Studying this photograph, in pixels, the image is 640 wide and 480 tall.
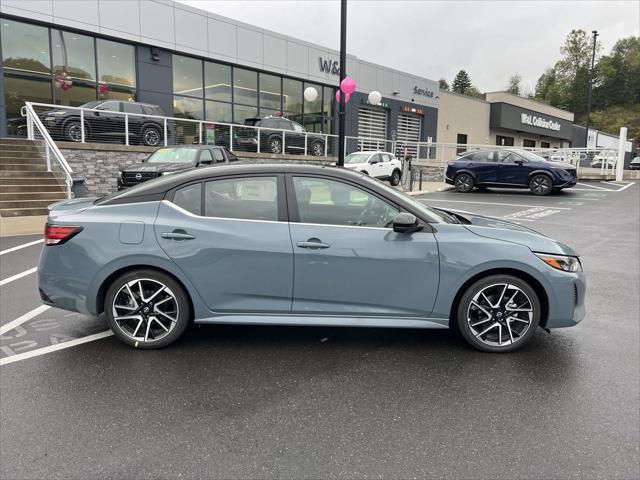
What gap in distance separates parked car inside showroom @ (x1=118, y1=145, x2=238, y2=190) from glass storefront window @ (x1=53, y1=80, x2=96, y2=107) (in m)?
6.81

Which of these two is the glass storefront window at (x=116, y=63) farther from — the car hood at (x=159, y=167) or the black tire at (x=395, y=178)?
the black tire at (x=395, y=178)

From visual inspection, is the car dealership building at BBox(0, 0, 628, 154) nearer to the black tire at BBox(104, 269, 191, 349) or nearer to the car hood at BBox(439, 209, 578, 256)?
the black tire at BBox(104, 269, 191, 349)

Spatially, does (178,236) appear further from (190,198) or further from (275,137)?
(275,137)

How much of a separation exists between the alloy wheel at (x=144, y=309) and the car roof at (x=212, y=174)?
71 cm

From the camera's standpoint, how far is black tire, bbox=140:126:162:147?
1697 cm

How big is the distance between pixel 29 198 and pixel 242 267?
37.8ft

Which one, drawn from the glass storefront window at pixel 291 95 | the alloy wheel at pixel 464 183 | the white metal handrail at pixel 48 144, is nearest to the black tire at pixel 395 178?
the alloy wheel at pixel 464 183

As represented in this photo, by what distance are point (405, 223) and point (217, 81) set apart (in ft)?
70.8

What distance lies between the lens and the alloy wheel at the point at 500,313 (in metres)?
3.82

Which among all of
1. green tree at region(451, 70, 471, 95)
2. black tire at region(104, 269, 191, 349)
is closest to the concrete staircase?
black tire at region(104, 269, 191, 349)

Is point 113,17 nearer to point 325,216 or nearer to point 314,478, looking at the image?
point 325,216

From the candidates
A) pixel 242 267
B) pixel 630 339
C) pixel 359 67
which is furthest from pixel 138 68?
pixel 630 339

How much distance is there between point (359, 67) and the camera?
30391mm

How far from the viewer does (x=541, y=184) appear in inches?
719
